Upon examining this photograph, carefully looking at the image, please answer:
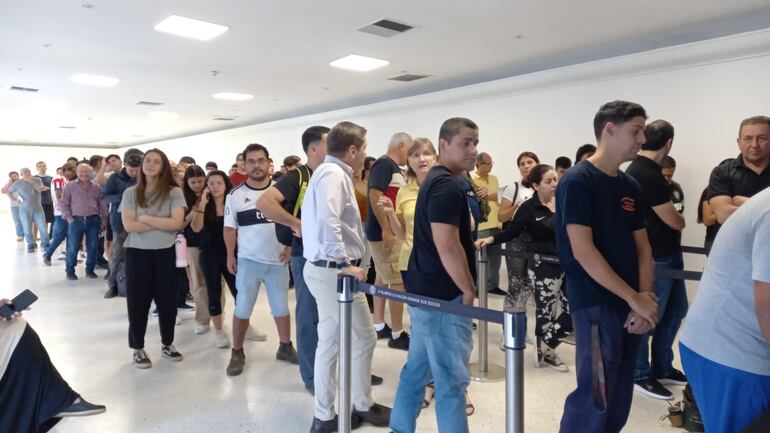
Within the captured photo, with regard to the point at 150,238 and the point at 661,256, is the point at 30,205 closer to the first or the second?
the point at 150,238

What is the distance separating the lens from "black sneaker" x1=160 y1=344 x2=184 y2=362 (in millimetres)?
3869

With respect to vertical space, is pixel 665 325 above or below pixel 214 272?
below

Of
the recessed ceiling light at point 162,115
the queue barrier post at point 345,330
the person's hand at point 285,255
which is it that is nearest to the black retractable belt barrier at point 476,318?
the queue barrier post at point 345,330

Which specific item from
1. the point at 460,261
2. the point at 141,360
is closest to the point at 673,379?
the point at 460,261

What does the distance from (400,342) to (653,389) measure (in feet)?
5.94

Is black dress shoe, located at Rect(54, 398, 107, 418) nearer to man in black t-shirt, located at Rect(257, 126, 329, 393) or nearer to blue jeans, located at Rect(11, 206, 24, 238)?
man in black t-shirt, located at Rect(257, 126, 329, 393)

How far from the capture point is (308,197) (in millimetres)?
2527

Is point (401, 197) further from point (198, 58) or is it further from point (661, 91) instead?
point (198, 58)

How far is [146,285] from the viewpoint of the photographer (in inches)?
143

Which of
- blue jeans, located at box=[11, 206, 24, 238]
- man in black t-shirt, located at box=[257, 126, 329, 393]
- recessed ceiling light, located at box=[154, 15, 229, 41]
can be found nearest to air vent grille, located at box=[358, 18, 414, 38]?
recessed ceiling light, located at box=[154, 15, 229, 41]

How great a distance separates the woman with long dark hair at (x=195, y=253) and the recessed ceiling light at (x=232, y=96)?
5.87 m

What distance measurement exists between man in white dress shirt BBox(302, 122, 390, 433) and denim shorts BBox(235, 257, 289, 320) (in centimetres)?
99

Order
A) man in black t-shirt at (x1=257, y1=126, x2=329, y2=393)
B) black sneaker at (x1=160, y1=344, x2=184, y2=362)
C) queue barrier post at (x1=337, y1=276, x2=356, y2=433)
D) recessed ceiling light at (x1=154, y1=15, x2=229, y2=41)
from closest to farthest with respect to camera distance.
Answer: queue barrier post at (x1=337, y1=276, x2=356, y2=433), man in black t-shirt at (x1=257, y1=126, x2=329, y2=393), black sneaker at (x1=160, y1=344, x2=184, y2=362), recessed ceiling light at (x1=154, y1=15, x2=229, y2=41)

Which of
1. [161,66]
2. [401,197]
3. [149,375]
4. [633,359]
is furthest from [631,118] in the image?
[161,66]
